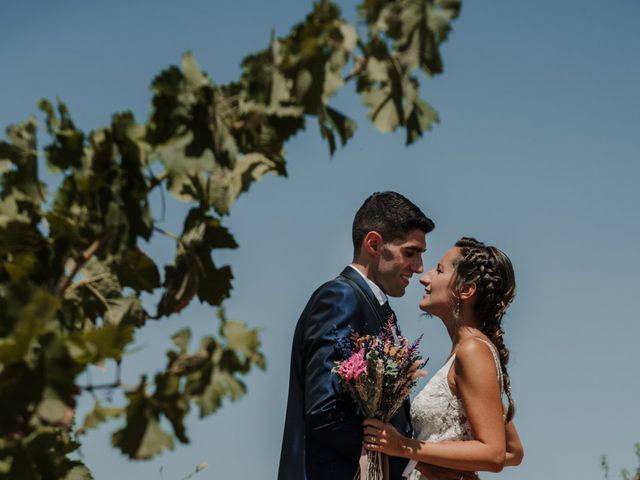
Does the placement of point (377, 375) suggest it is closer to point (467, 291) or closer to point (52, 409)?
point (467, 291)

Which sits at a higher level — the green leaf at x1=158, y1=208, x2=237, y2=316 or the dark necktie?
the dark necktie

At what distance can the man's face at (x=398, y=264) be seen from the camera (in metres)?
5.68

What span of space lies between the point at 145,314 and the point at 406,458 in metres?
3.42

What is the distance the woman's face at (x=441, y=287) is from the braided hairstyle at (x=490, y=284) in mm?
55

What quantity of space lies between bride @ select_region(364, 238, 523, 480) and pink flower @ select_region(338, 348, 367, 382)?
1.08ft

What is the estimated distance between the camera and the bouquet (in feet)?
15.1

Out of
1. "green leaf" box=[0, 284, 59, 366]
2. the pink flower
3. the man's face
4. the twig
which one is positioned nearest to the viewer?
"green leaf" box=[0, 284, 59, 366]

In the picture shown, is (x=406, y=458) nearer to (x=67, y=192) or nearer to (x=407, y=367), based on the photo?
(x=407, y=367)

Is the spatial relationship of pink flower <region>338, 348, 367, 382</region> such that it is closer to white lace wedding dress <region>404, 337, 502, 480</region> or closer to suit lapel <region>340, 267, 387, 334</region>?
suit lapel <region>340, 267, 387, 334</region>

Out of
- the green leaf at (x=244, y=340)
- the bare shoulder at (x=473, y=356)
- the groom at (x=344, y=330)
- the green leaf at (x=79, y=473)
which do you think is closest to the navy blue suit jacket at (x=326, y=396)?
the groom at (x=344, y=330)

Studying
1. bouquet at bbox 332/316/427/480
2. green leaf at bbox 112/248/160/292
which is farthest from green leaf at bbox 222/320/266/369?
bouquet at bbox 332/316/427/480

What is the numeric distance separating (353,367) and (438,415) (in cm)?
113

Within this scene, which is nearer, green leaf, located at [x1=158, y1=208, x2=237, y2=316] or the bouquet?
green leaf, located at [x1=158, y1=208, x2=237, y2=316]

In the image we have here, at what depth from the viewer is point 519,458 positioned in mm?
5973
